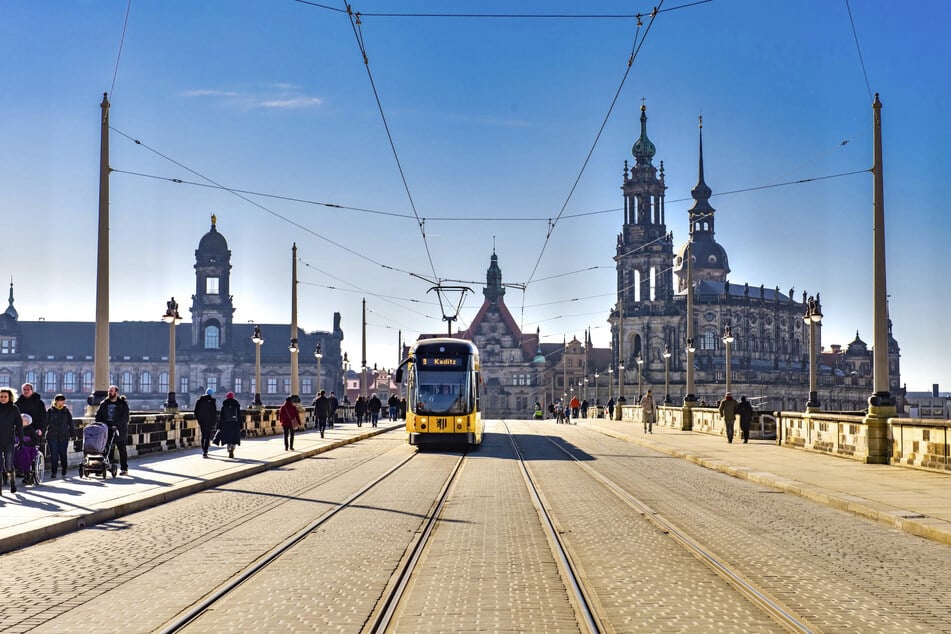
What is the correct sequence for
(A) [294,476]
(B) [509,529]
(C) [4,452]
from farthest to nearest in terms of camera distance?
(A) [294,476], (C) [4,452], (B) [509,529]

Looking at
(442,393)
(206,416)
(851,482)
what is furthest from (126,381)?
(851,482)

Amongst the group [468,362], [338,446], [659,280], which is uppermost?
[659,280]

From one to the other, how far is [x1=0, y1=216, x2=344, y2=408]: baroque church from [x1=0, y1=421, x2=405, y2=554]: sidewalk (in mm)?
118712

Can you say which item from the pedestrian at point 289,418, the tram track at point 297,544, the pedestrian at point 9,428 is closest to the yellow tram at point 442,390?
the pedestrian at point 289,418

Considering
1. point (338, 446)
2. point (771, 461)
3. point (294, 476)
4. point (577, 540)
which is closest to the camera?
point (577, 540)

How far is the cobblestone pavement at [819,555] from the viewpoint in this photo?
7.65m

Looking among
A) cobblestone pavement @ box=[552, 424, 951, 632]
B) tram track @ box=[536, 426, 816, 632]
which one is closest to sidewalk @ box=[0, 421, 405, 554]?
tram track @ box=[536, 426, 816, 632]

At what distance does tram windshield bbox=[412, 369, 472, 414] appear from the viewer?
98.2 ft

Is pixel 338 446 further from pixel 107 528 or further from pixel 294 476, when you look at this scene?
pixel 107 528

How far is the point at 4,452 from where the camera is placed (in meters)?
15.4

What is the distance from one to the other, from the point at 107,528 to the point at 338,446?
21236 millimetres

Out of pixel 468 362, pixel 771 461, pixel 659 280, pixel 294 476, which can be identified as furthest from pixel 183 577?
pixel 659 280

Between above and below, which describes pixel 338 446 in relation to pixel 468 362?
below

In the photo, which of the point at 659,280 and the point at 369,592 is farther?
the point at 659,280
